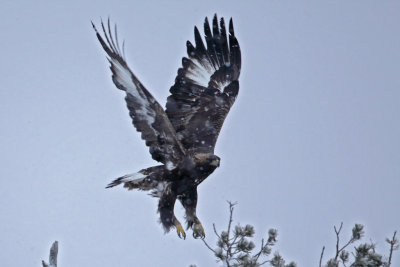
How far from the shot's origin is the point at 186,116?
8.91 m

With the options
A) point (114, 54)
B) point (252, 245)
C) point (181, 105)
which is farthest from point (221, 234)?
point (181, 105)

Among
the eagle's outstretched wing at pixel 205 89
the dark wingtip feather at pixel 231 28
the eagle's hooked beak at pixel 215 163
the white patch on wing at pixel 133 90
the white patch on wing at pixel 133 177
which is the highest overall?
the dark wingtip feather at pixel 231 28

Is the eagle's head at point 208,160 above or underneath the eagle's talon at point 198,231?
above

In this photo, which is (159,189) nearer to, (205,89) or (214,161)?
(214,161)

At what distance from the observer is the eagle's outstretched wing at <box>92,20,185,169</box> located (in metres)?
6.92

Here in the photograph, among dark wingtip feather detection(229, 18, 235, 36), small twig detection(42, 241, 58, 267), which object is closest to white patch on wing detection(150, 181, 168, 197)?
small twig detection(42, 241, 58, 267)

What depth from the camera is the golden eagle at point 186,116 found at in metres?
7.18

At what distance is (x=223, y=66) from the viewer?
33.7ft

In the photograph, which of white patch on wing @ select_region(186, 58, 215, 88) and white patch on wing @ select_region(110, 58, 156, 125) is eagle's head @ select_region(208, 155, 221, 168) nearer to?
A: white patch on wing @ select_region(110, 58, 156, 125)

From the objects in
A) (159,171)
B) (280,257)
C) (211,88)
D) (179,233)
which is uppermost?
(211,88)

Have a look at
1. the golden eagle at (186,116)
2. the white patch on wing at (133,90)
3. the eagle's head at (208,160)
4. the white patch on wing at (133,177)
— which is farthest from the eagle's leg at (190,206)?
the white patch on wing at (133,90)

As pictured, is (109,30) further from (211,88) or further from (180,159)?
(211,88)

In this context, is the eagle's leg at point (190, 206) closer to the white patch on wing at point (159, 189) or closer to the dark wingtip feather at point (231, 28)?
the white patch on wing at point (159, 189)

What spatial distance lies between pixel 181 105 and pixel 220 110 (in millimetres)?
682
